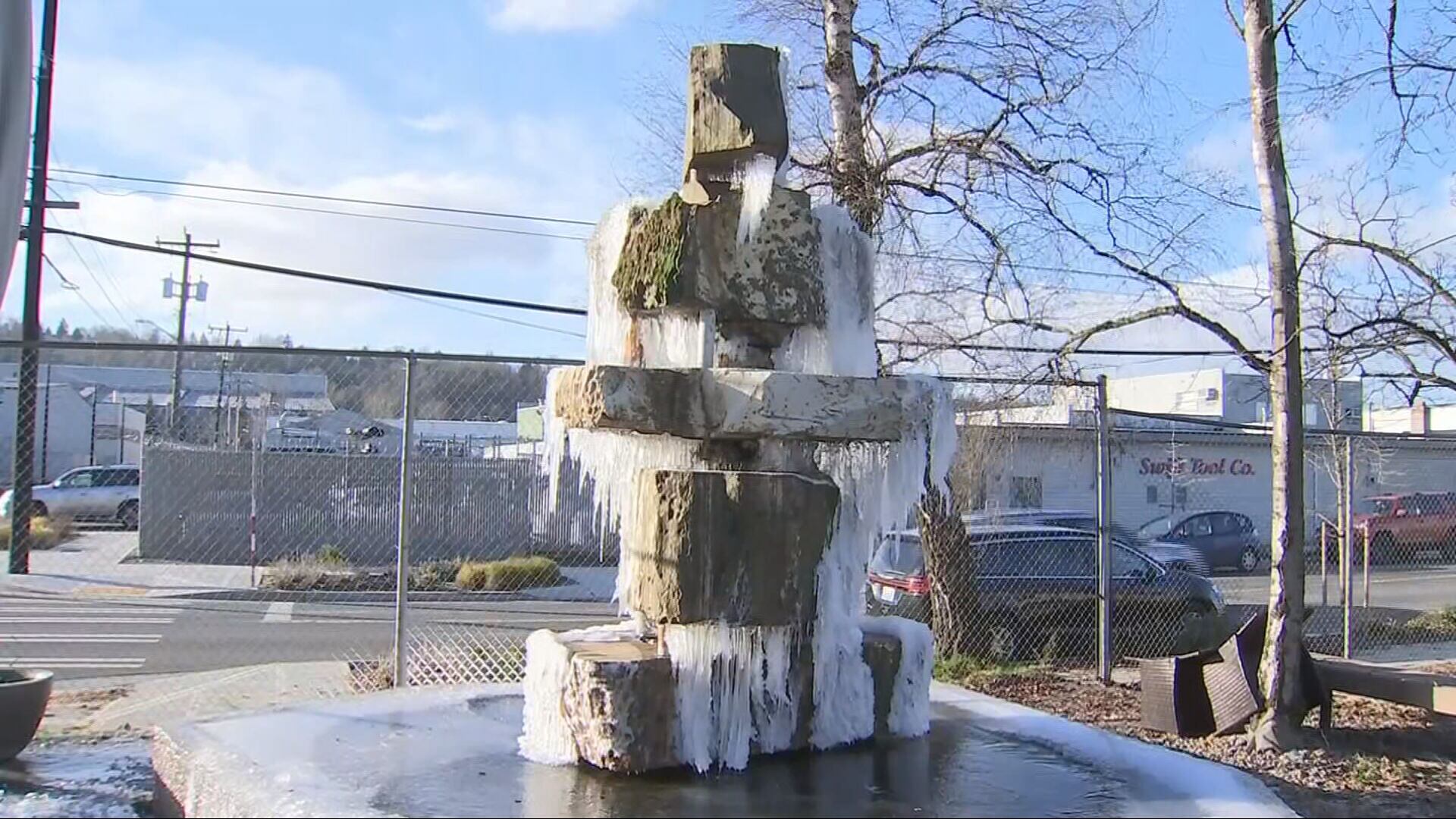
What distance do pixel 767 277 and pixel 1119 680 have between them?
5956mm

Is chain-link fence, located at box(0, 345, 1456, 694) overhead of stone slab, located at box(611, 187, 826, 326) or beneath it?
beneath

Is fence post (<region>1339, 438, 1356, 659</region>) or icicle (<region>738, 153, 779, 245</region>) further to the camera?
fence post (<region>1339, 438, 1356, 659</region>)

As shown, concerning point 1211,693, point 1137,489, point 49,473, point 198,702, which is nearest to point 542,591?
point 198,702

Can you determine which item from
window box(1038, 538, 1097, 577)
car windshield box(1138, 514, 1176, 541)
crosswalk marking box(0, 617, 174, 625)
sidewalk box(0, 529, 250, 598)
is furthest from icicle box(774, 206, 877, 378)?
car windshield box(1138, 514, 1176, 541)

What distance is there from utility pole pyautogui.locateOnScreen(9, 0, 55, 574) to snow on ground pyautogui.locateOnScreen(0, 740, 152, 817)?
2611 mm

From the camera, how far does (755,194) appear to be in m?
4.39

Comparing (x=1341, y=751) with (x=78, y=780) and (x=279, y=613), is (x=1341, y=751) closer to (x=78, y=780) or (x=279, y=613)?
(x=78, y=780)

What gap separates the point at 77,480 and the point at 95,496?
112 centimetres

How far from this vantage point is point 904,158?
10375 millimetres

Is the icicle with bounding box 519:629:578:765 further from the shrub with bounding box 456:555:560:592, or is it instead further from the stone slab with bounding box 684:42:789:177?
the shrub with bounding box 456:555:560:592

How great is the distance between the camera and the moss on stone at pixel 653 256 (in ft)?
14.2

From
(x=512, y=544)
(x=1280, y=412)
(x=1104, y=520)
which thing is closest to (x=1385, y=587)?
(x=1104, y=520)

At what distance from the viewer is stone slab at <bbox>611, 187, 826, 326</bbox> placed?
4332 millimetres

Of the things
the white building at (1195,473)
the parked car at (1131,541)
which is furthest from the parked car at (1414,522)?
the parked car at (1131,541)
